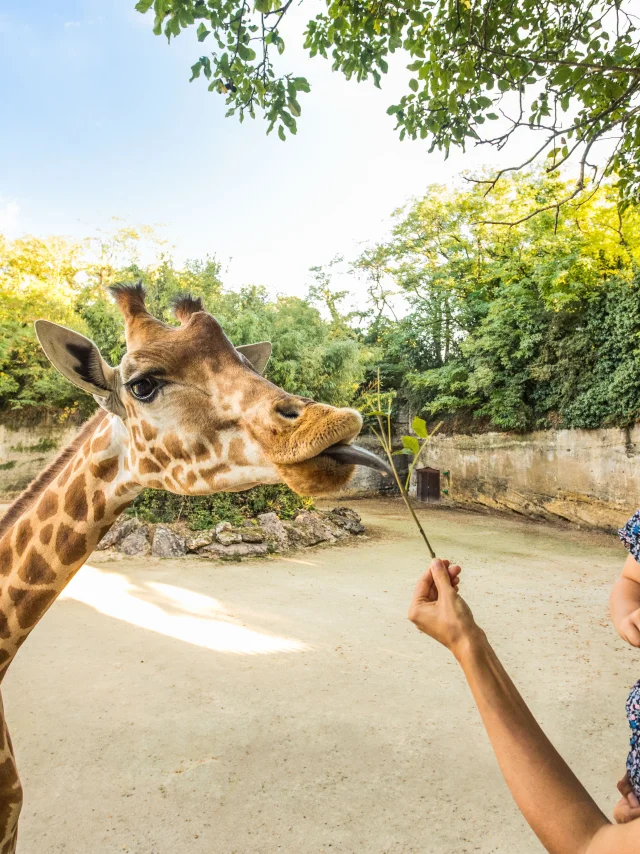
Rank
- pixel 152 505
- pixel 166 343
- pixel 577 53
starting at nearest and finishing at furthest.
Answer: pixel 166 343 → pixel 577 53 → pixel 152 505

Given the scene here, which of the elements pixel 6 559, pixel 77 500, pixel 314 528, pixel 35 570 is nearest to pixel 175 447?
pixel 77 500

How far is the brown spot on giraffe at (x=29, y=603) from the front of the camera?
157 cm

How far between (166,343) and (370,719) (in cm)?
352

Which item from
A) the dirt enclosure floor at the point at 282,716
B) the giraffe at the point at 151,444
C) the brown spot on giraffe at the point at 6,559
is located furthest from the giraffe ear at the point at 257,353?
the dirt enclosure floor at the point at 282,716

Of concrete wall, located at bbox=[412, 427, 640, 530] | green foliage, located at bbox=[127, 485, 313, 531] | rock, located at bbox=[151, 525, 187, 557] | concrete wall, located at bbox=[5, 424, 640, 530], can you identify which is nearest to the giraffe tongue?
rock, located at bbox=[151, 525, 187, 557]

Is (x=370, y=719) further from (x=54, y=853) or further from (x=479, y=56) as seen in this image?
(x=479, y=56)

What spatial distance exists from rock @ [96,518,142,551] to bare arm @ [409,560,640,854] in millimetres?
8679

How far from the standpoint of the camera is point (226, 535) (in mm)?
9227

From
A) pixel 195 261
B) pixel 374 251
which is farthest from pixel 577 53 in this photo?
pixel 374 251

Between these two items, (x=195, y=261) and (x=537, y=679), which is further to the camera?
(x=195, y=261)

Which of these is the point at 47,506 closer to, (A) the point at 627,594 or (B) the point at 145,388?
A: (B) the point at 145,388

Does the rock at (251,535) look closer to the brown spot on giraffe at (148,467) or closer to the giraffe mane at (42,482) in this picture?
the giraffe mane at (42,482)

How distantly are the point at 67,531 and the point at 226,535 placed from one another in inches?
311

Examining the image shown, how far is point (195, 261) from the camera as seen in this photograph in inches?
535
